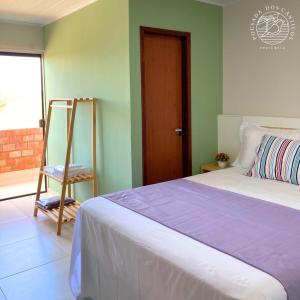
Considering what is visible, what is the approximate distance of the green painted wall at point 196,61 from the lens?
3.12 meters

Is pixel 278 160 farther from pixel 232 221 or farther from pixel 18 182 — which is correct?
pixel 18 182

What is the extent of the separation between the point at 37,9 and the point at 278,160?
2990 millimetres

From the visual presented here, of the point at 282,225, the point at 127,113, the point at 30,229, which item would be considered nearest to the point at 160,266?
the point at 282,225

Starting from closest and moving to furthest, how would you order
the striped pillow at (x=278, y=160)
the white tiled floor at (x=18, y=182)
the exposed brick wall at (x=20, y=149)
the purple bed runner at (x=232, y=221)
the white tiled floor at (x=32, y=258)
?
the purple bed runner at (x=232, y=221) → the white tiled floor at (x=32, y=258) → the striped pillow at (x=278, y=160) → the white tiled floor at (x=18, y=182) → the exposed brick wall at (x=20, y=149)

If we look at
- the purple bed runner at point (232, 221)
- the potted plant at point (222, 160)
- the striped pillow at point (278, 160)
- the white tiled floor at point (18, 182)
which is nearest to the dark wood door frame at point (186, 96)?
the potted plant at point (222, 160)

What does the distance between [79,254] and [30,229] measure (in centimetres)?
144

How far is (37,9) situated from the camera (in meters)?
3.76

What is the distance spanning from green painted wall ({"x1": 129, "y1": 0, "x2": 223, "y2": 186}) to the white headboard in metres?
0.08

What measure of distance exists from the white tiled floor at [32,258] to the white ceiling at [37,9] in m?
2.30

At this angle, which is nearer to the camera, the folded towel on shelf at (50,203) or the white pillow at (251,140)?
the white pillow at (251,140)

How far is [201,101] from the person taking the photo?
148 inches

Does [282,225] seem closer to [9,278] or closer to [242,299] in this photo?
[242,299]

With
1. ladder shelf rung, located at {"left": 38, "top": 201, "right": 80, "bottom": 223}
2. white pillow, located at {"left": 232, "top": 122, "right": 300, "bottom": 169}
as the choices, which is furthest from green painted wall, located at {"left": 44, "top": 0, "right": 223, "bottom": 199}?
white pillow, located at {"left": 232, "top": 122, "right": 300, "bottom": 169}

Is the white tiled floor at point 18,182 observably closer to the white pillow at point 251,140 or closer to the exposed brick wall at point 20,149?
the exposed brick wall at point 20,149
